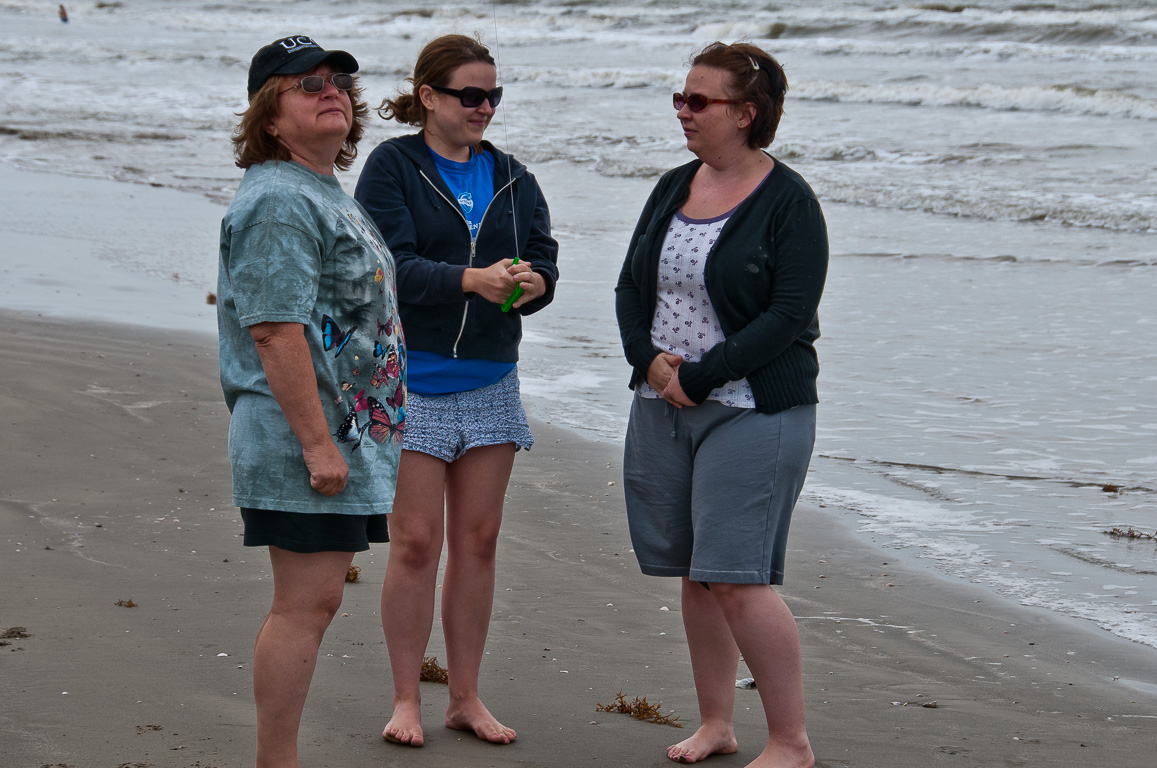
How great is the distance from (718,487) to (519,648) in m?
1.30

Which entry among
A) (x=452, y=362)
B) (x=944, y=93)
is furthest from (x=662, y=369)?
(x=944, y=93)

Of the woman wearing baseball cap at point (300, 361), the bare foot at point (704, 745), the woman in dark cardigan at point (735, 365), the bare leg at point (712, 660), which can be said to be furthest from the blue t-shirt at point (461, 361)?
the bare foot at point (704, 745)

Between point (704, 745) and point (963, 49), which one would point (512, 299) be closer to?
point (704, 745)

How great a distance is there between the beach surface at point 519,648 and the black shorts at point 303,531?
0.78 meters

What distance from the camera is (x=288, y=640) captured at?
110 inches

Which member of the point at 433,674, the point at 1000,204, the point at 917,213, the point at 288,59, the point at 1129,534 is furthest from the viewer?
the point at 1000,204

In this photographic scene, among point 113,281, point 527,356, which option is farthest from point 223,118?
point 527,356

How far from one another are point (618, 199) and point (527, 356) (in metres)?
7.97

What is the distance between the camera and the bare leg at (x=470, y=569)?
3.52m

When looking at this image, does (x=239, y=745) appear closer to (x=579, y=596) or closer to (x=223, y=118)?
(x=579, y=596)

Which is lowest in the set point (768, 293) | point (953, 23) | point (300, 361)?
point (300, 361)

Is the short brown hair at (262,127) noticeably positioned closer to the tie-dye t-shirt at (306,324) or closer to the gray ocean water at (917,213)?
the tie-dye t-shirt at (306,324)

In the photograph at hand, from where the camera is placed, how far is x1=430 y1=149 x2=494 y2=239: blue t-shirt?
3.50 meters

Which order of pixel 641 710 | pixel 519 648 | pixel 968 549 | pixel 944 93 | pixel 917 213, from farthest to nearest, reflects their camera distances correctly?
pixel 944 93 < pixel 917 213 < pixel 968 549 < pixel 519 648 < pixel 641 710
